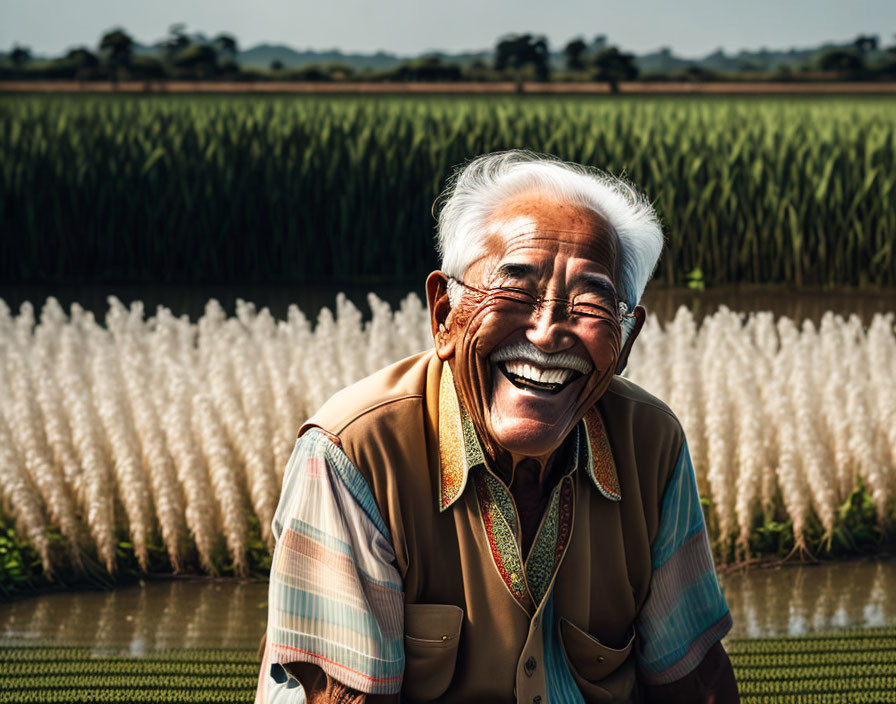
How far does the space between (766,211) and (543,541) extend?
1013cm

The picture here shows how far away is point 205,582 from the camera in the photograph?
4.14 metres

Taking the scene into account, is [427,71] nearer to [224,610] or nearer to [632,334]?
[224,610]

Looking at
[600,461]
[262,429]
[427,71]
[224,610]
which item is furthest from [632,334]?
[427,71]

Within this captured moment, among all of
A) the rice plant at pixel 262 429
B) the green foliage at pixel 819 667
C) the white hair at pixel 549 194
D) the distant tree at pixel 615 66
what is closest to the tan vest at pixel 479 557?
the white hair at pixel 549 194

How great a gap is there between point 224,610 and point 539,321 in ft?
8.39

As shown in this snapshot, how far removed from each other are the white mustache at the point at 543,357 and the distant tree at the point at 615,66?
1882 inches

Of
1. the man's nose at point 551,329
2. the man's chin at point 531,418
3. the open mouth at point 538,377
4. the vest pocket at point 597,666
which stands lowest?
the vest pocket at point 597,666

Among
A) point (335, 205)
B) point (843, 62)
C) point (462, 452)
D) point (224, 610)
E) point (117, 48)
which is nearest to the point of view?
point (462, 452)

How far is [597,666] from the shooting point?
1.91 m

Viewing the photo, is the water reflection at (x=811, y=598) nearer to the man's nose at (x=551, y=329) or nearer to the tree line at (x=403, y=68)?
the man's nose at (x=551, y=329)

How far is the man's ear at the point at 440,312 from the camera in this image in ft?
6.17

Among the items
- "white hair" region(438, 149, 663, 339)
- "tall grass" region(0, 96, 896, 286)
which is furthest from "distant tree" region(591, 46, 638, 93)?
"white hair" region(438, 149, 663, 339)

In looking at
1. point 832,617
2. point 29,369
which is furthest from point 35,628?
point 832,617

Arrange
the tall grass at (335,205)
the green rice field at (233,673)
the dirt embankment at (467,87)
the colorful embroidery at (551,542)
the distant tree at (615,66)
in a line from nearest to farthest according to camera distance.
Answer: the colorful embroidery at (551,542) → the green rice field at (233,673) → the tall grass at (335,205) → the dirt embankment at (467,87) → the distant tree at (615,66)
